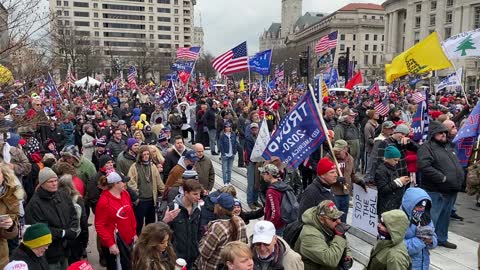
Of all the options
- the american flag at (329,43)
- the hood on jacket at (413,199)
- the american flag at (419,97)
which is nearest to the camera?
the hood on jacket at (413,199)

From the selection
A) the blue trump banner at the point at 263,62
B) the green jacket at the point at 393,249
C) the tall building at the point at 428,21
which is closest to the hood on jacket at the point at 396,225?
the green jacket at the point at 393,249

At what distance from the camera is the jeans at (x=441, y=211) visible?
6.30 m

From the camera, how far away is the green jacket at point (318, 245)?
361 centimetres

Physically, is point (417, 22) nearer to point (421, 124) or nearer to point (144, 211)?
point (421, 124)

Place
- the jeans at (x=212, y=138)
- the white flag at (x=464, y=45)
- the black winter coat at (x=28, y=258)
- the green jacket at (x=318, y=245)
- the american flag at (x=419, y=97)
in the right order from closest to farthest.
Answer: the green jacket at (x=318, y=245) → the black winter coat at (x=28, y=258) → the american flag at (x=419, y=97) → the white flag at (x=464, y=45) → the jeans at (x=212, y=138)

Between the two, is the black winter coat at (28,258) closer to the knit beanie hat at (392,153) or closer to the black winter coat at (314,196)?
the black winter coat at (314,196)

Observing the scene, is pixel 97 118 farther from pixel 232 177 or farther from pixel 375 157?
pixel 375 157

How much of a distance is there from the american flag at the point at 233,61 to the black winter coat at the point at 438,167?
7674mm

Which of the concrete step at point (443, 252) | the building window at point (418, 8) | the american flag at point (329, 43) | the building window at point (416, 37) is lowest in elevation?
the concrete step at point (443, 252)

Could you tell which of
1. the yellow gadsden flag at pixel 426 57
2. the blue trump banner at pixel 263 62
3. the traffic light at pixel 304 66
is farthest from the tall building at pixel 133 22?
the yellow gadsden flag at pixel 426 57

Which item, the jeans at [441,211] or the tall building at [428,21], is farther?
the tall building at [428,21]

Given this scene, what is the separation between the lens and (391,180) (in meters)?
5.82

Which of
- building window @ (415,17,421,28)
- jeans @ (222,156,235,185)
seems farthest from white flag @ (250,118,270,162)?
building window @ (415,17,421,28)

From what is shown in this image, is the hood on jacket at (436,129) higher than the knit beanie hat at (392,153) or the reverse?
higher
